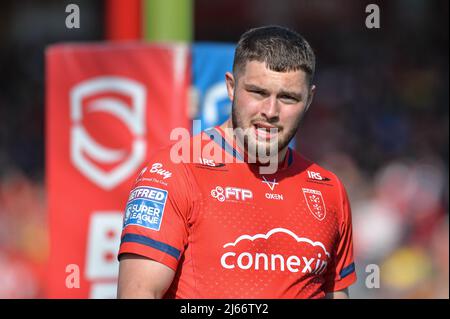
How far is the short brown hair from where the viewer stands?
305cm

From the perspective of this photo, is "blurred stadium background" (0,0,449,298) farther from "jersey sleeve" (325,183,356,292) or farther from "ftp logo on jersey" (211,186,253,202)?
"ftp logo on jersey" (211,186,253,202)

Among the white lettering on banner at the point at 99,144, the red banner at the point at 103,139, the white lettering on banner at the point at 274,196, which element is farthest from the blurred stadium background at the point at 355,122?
the white lettering on banner at the point at 274,196

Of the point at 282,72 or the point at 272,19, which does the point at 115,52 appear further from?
the point at 272,19

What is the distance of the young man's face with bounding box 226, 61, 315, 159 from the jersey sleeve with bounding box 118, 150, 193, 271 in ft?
0.96

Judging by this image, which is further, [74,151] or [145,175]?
[74,151]

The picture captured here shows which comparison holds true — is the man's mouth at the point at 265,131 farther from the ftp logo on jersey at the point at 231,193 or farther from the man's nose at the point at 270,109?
the ftp logo on jersey at the point at 231,193

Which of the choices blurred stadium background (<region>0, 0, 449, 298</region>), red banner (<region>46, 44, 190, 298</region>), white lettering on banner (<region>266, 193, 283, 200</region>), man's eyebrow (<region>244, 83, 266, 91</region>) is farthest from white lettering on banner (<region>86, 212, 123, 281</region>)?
blurred stadium background (<region>0, 0, 449, 298</region>)

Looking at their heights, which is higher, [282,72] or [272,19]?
[272,19]

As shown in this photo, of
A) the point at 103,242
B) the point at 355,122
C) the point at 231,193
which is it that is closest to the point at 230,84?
the point at 231,193

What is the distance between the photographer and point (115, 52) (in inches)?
207

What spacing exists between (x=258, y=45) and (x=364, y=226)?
232 inches

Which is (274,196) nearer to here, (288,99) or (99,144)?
(288,99)

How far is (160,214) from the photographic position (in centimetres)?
291
